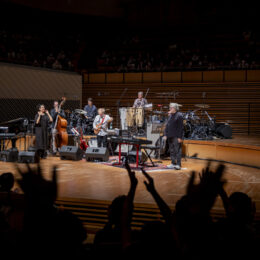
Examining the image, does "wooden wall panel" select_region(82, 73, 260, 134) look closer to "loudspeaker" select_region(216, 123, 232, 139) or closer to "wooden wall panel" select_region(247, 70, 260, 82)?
"wooden wall panel" select_region(247, 70, 260, 82)

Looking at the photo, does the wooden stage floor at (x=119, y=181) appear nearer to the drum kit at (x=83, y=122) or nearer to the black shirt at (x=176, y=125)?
the black shirt at (x=176, y=125)

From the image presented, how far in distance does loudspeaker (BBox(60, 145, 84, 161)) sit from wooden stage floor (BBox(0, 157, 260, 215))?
7.5 inches

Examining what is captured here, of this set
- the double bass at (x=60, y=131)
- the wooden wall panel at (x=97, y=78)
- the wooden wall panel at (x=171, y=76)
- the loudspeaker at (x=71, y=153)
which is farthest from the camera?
the wooden wall panel at (x=97, y=78)

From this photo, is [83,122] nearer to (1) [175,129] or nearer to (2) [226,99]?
(1) [175,129]

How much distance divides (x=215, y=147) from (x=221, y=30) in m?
8.18

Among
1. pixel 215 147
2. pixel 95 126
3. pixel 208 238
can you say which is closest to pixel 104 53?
pixel 95 126

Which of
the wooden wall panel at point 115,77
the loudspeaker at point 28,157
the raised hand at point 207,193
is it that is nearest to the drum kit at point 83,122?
the loudspeaker at point 28,157

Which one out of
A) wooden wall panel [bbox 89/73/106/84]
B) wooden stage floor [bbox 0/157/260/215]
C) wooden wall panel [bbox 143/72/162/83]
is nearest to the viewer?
wooden stage floor [bbox 0/157/260/215]

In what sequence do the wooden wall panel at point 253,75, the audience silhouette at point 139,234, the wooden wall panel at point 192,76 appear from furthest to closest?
the wooden wall panel at point 192,76 → the wooden wall panel at point 253,75 → the audience silhouette at point 139,234

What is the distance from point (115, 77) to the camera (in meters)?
15.3

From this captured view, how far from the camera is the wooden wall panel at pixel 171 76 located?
14430 mm

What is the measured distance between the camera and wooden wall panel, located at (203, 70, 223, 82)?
1391cm

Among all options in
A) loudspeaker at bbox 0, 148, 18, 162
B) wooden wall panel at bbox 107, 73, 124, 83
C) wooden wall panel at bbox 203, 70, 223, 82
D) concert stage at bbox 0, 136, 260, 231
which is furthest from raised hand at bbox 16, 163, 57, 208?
wooden wall panel at bbox 107, 73, 124, 83

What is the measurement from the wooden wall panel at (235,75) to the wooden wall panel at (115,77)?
4335 mm
